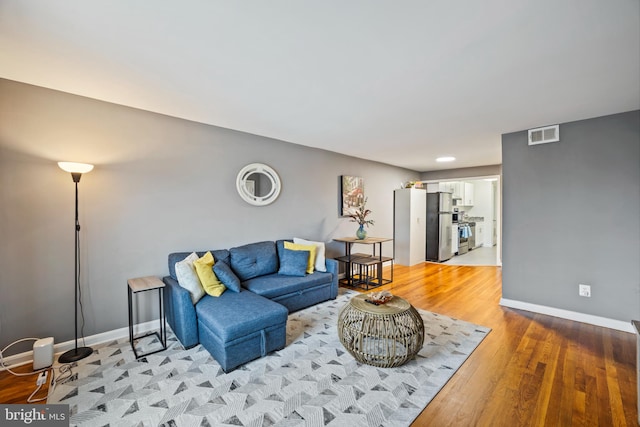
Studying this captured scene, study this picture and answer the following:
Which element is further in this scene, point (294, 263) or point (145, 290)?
point (294, 263)

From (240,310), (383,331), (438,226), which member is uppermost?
(438,226)

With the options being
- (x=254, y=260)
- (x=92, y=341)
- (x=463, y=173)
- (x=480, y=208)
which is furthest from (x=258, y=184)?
(x=480, y=208)

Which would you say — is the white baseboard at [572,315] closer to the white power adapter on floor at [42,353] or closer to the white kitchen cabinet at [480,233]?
the white power adapter on floor at [42,353]

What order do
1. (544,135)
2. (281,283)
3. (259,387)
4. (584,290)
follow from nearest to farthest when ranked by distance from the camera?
(259,387)
(584,290)
(281,283)
(544,135)

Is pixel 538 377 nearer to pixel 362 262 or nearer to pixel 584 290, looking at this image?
pixel 584 290

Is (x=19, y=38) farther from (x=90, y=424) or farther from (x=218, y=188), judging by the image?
(x=90, y=424)

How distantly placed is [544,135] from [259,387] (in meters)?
4.31

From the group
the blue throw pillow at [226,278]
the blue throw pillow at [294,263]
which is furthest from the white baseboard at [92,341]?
the blue throw pillow at [294,263]

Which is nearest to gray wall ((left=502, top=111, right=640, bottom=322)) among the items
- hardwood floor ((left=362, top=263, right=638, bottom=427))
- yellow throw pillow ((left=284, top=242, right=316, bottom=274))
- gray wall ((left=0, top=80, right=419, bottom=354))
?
hardwood floor ((left=362, top=263, right=638, bottom=427))

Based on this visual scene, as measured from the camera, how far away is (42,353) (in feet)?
7.37

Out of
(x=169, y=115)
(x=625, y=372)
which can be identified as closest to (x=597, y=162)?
(x=625, y=372)

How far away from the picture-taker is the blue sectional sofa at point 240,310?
7.43ft

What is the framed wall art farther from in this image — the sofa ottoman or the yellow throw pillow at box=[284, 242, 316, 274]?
the sofa ottoman

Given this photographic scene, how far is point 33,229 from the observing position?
2379 mm
